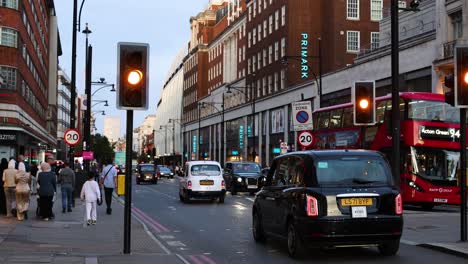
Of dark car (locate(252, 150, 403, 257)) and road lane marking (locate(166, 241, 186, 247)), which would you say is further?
road lane marking (locate(166, 241, 186, 247))

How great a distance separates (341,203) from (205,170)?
18.8 meters

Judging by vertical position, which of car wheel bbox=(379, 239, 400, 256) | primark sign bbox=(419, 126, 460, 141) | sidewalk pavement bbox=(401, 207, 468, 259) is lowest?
sidewalk pavement bbox=(401, 207, 468, 259)

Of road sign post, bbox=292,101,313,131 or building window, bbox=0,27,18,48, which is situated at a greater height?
building window, bbox=0,27,18,48

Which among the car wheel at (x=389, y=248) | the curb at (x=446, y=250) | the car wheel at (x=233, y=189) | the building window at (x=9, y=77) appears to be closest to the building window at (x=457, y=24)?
the car wheel at (x=233, y=189)

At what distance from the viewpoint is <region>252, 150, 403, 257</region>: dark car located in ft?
34.6

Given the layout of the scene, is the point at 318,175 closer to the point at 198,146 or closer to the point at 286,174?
the point at 286,174

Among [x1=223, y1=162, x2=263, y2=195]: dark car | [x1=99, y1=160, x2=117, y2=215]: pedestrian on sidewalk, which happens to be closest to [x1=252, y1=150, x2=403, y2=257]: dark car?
[x1=99, y1=160, x2=117, y2=215]: pedestrian on sidewalk

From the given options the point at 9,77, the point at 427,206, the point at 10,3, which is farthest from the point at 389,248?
the point at 10,3

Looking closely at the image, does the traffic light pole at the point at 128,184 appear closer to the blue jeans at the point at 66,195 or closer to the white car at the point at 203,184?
the blue jeans at the point at 66,195

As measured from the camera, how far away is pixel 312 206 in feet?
A: 34.7

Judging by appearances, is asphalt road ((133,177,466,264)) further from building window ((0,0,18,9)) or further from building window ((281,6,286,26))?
building window ((281,6,286,26))

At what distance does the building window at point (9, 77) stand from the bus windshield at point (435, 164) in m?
32.5

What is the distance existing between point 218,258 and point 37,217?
9.48 metres

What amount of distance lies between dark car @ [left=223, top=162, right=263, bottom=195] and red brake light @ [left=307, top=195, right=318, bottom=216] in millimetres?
23856
